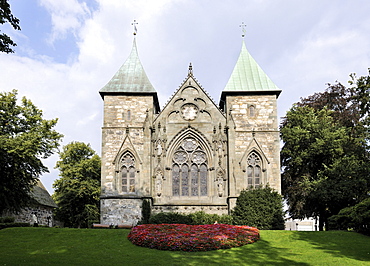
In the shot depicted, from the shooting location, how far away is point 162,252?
19547mm

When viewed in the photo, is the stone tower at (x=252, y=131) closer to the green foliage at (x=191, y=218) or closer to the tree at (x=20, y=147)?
the green foliage at (x=191, y=218)

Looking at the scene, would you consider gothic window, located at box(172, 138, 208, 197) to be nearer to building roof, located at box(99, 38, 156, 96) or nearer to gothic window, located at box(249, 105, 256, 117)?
gothic window, located at box(249, 105, 256, 117)

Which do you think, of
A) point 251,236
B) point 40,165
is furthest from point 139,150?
point 251,236

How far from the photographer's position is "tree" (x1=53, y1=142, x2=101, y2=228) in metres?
44.4

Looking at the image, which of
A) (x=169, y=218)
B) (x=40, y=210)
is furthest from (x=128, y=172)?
(x=40, y=210)

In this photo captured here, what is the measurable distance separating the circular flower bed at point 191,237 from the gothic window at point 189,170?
8.63 metres

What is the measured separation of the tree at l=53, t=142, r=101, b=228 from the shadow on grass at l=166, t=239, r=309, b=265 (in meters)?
26.1

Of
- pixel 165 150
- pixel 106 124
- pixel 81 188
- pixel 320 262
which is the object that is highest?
pixel 106 124

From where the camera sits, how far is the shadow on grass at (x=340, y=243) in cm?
1902

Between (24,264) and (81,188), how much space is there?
28.4 meters

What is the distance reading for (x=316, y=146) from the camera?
33875 mm

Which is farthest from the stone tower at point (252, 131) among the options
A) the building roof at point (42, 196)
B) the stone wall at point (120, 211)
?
the building roof at point (42, 196)

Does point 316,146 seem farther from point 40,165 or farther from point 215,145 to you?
point 40,165

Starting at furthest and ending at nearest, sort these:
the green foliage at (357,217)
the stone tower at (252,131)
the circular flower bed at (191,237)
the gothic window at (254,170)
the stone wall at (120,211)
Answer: the gothic window at (254,170) < the stone tower at (252,131) < the stone wall at (120,211) < the green foliage at (357,217) < the circular flower bed at (191,237)
